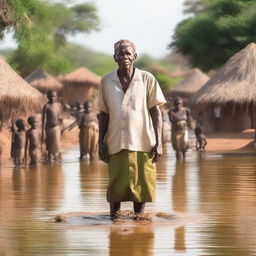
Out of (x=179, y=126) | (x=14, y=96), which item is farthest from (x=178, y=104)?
(x=14, y=96)

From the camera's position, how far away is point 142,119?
940cm

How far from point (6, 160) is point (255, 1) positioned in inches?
717

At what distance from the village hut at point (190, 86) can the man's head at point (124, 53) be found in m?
39.5

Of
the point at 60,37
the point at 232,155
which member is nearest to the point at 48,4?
the point at 60,37

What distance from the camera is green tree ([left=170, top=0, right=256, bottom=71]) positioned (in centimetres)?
3644

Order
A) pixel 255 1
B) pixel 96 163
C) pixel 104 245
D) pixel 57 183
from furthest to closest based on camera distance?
pixel 255 1, pixel 96 163, pixel 57 183, pixel 104 245

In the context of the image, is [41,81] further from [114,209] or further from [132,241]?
[132,241]

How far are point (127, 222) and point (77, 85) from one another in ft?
142

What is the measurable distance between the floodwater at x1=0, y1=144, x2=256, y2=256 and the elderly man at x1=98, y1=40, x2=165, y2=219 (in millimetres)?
338

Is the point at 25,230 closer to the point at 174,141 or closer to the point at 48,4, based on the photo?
the point at 174,141

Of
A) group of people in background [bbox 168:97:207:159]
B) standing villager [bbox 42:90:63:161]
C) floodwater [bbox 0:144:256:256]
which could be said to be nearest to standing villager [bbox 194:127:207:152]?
group of people in background [bbox 168:97:207:159]

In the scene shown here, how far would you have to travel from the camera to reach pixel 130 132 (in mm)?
9320

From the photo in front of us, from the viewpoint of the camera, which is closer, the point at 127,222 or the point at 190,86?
the point at 127,222

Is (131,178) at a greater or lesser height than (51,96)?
lesser
